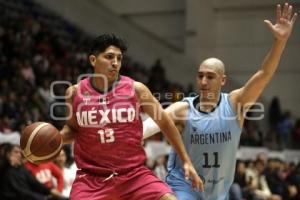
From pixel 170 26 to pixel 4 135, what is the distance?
40.7 ft

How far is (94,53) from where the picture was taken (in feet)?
16.0

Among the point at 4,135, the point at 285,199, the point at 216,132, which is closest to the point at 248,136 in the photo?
the point at 285,199

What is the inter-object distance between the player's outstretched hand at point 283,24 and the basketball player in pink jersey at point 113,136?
1.07 meters

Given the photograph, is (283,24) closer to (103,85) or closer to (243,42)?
(103,85)

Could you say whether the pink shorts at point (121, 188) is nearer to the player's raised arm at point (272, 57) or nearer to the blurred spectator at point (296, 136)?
the player's raised arm at point (272, 57)

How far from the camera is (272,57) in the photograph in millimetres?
4895

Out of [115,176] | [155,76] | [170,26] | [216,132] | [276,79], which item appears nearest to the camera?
[115,176]

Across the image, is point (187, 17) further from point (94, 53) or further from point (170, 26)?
point (94, 53)

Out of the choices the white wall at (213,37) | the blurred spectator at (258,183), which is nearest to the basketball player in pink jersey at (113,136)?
the blurred spectator at (258,183)

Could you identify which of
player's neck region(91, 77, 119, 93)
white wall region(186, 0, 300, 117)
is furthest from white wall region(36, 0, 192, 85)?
player's neck region(91, 77, 119, 93)

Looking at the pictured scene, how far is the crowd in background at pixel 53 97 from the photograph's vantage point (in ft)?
29.6

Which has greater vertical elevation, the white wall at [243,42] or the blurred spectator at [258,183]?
the white wall at [243,42]

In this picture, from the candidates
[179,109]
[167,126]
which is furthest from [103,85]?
[179,109]

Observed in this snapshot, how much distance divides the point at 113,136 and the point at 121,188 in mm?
389
